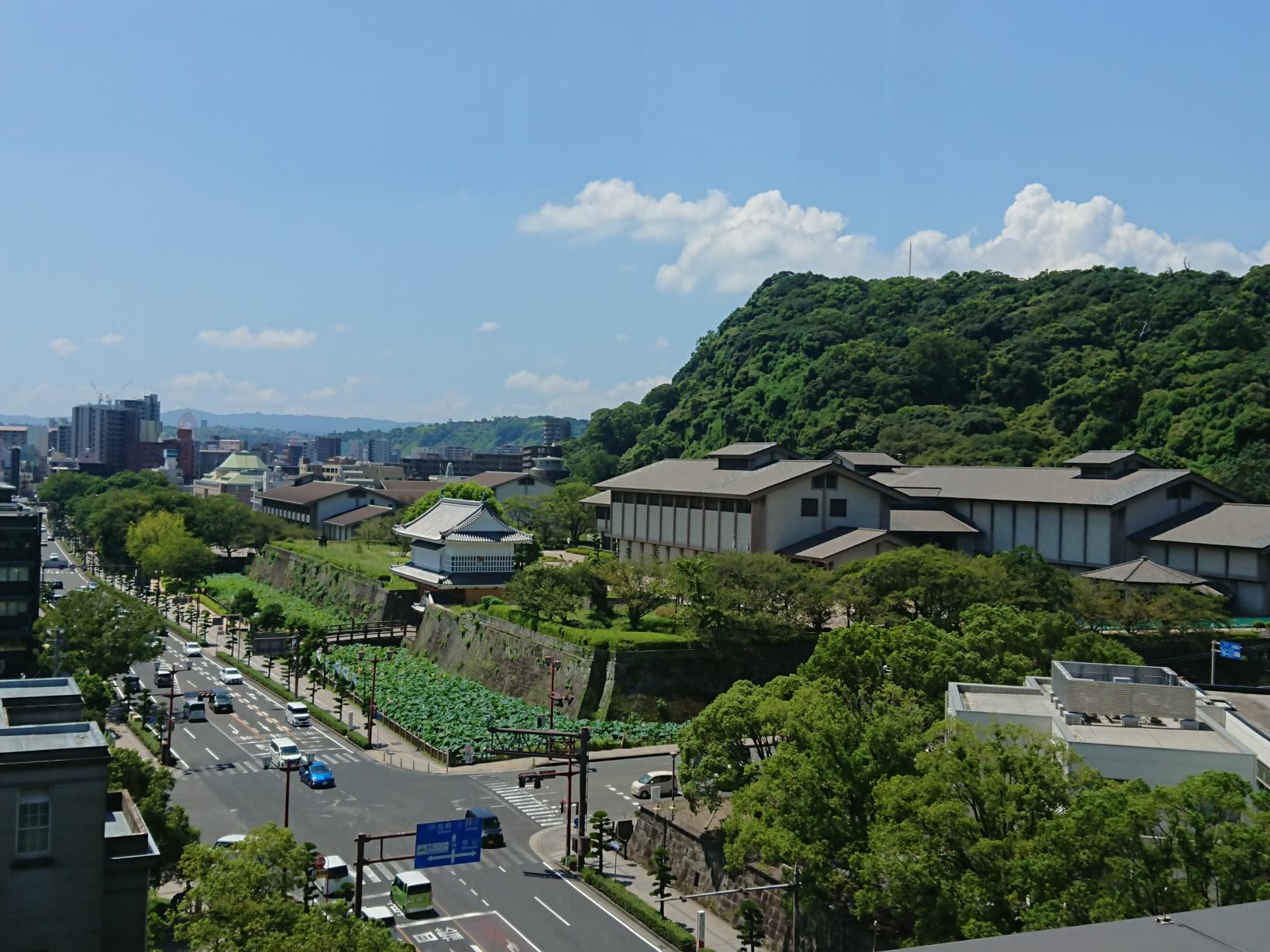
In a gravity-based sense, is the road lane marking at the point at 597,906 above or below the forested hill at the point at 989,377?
below

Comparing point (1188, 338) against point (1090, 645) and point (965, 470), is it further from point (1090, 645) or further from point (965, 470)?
point (1090, 645)

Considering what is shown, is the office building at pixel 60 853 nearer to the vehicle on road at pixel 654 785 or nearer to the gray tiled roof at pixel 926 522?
the vehicle on road at pixel 654 785

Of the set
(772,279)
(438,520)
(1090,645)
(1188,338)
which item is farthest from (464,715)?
(772,279)

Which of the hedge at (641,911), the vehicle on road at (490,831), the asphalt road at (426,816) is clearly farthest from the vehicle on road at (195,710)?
the hedge at (641,911)

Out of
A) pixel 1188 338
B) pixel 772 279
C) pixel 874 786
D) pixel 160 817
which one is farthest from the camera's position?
pixel 772 279

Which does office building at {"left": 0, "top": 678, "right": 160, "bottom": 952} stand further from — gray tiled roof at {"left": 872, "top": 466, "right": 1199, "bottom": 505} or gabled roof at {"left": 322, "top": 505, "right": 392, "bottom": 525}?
A: gabled roof at {"left": 322, "top": 505, "right": 392, "bottom": 525}

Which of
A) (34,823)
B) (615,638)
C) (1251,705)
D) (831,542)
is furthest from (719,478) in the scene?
(34,823)
